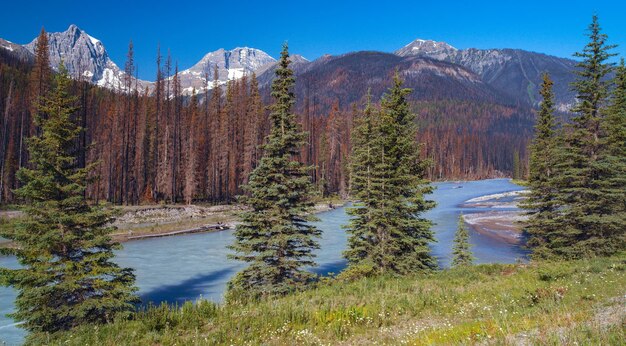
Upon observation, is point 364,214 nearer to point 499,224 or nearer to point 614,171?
point 614,171

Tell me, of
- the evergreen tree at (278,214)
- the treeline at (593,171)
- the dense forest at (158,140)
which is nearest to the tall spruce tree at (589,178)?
the treeline at (593,171)

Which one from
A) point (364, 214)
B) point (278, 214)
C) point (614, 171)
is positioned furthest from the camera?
point (614, 171)

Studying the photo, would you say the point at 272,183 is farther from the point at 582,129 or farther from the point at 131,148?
the point at 131,148

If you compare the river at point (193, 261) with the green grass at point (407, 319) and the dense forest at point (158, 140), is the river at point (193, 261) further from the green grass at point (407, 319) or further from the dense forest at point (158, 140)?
the dense forest at point (158, 140)

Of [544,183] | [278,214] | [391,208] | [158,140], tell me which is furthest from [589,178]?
[158,140]

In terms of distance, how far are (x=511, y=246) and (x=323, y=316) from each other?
32.7 metres

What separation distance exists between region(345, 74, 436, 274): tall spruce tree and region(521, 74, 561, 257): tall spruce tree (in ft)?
32.4

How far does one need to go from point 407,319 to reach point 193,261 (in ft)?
72.7

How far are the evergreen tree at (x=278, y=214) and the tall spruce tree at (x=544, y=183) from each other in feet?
55.5

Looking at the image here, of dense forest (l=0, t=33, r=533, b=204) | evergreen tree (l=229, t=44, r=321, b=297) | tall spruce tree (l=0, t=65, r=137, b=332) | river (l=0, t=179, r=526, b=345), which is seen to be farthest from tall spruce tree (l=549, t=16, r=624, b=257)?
dense forest (l=0, t=33, r=533, b=204)

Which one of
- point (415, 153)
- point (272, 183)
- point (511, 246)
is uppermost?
point (415, 153)

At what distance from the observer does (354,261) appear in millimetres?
21531

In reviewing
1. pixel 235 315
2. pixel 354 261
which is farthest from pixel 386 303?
pixel 354 261

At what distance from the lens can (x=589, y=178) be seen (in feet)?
79.7
